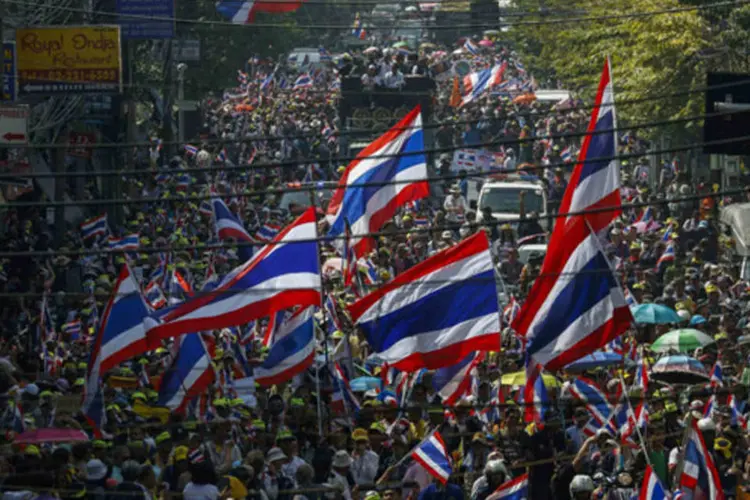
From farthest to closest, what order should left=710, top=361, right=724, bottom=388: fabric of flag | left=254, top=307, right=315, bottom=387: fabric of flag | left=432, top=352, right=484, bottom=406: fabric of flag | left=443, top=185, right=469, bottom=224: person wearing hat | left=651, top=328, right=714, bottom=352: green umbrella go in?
left=443, top=185, right=469, bottom=224: person wearing hat, left=651, top=328, right=714, bottom=352: green umbrella, left=254, top=307, right=315, bottom=387: fabric of flag, left=710, top=361, right=724, bottom=388: fabric of flag, left=432, top=352, right=484, bottom=406: fabric of flag

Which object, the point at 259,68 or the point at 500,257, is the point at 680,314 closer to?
the point at 500,257

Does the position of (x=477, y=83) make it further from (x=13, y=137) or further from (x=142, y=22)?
(x=13, y=137)

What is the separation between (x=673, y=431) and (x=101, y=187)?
27717 millimetres

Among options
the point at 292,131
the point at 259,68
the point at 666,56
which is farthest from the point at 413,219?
the point at 259,68

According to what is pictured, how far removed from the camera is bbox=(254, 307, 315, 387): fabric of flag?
2003 cm

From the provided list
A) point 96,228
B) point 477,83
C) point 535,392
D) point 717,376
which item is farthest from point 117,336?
point 477,83

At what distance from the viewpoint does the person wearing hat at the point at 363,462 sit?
60.2ft

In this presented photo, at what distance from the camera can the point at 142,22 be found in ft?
134

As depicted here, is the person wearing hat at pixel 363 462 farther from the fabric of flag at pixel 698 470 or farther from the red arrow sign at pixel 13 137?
the red arrow sign at pixel 13 137

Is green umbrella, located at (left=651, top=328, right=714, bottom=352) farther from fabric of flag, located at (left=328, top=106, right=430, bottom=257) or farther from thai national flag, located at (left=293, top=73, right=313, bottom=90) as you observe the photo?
thai national flag, located at (left=293, top=73, right=313, bottom=90)

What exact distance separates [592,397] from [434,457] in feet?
8.34

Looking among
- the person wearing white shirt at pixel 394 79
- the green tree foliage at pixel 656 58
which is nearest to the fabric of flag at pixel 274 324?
the green tree foliage at pixel 656 58

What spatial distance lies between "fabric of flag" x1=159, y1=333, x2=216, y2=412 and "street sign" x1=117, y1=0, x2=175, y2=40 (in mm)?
20473

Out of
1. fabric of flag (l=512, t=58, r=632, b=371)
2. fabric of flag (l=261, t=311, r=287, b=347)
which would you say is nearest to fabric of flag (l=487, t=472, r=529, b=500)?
fabric of flag (l=512, t=58, r=632, b=371)
